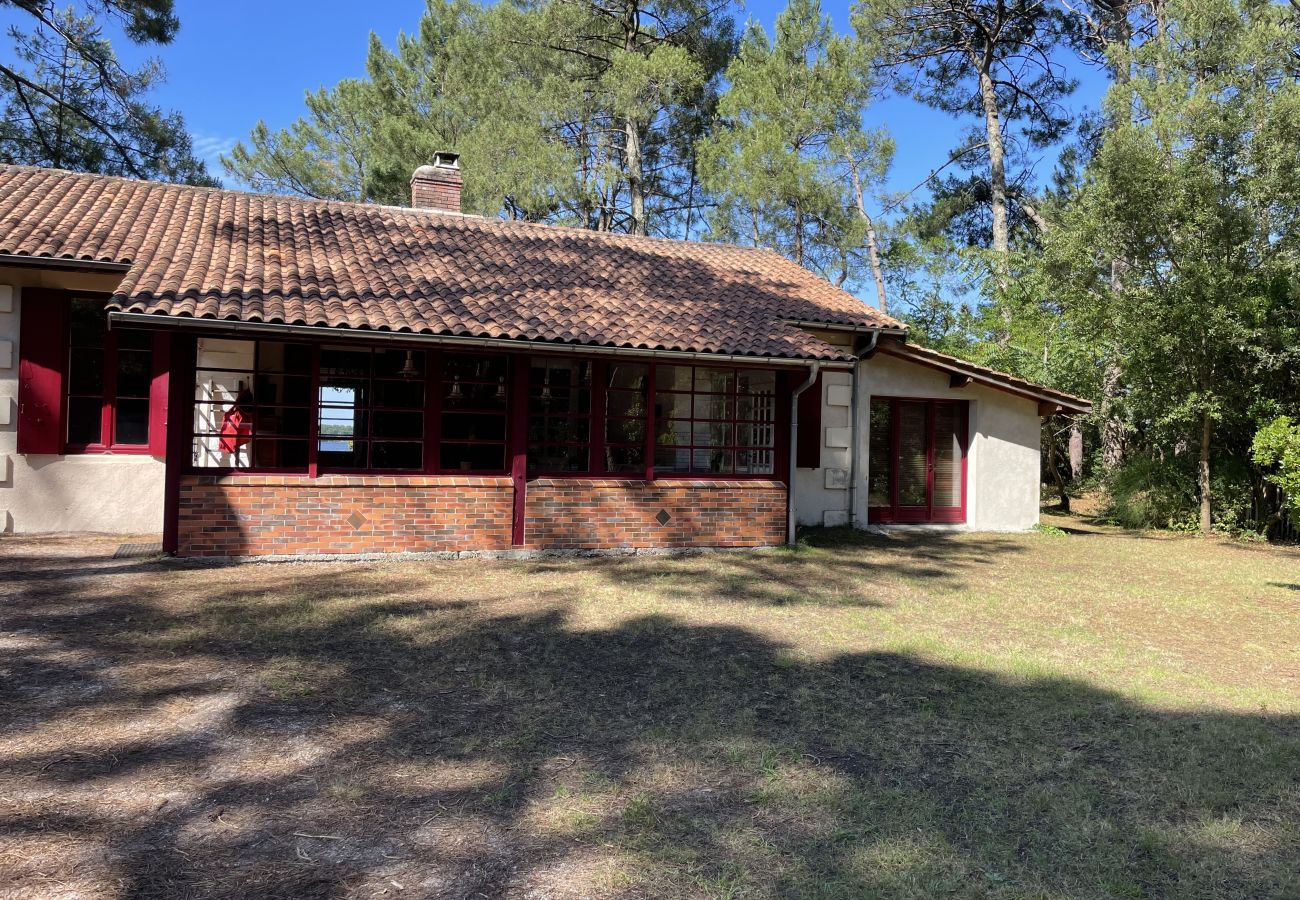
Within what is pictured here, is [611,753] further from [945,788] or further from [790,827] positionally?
[945,788]

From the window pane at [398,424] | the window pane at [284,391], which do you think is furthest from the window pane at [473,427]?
the window pane at [284,391]

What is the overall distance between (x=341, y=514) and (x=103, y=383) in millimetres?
3966

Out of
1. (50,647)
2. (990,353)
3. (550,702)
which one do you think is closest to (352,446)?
(50,647)

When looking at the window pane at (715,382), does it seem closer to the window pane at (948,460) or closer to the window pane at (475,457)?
the window pane at (475,457)

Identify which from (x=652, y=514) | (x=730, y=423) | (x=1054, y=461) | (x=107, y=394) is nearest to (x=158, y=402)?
(x=107, y=394)

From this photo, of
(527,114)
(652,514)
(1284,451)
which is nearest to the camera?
(1284,451)

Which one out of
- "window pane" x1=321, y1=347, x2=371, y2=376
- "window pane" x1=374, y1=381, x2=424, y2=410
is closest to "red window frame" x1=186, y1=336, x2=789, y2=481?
"window pane" x1=374, y1=381, x2=424, y2=410

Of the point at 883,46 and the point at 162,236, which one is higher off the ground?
the point at 883,46

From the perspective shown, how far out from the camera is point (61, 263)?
29.2 ft

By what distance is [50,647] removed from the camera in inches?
212

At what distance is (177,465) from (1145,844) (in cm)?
844

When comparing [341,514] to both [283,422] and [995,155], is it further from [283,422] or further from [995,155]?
[995,155]

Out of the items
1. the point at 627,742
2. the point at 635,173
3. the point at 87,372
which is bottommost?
the point at 627,742

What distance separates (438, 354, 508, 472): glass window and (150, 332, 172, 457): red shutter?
11.6 feet
